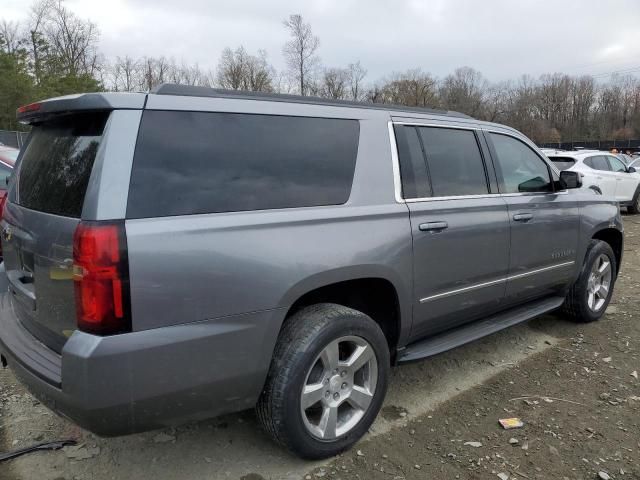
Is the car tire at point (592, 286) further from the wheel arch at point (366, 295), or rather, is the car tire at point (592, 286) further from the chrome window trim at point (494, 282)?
the wheel arch at point (366, 295)

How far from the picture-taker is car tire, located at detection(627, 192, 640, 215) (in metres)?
13.7

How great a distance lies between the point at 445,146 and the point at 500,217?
2.15 feet

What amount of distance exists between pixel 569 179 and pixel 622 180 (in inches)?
409

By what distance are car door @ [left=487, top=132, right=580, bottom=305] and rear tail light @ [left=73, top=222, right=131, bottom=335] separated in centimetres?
276

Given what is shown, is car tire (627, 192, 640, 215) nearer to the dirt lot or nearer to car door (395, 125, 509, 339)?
the dirt lot

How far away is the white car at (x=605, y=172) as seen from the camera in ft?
40.7

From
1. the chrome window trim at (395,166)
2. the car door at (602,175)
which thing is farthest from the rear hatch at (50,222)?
the car door at (602,175)

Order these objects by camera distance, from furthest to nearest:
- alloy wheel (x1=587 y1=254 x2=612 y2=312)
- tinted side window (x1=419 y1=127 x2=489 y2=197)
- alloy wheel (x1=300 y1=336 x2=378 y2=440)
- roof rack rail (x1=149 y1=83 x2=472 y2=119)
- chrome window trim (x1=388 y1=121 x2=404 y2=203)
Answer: alloy wheel (x1=587 y1=254 x2=612 y2=312)
tinted side window (x1=419 y1=127 x2=489 y2=197)
chrome window trim (x1=388 y1=121 x2=404 y2=203)
alloy wheel (x1=300 y1=336 x2=378 y2=440)
roof rack rail (x1=149 y1=83 x2=472 y2=119)

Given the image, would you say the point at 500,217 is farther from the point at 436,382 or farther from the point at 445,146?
the point at 436,382

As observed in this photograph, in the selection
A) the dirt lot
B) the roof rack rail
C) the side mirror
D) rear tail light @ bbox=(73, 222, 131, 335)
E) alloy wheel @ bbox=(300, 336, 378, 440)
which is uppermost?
the roof rack rail

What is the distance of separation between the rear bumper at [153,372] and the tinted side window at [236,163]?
52 centimetres

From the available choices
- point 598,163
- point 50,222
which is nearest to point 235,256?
point 50,222

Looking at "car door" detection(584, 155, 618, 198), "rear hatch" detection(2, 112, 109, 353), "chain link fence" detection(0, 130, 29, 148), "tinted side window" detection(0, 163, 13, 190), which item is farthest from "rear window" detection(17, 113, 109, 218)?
"chain link fence" detection(0, 130, 29, 148)

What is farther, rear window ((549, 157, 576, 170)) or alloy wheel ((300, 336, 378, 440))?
rear window ((549, 157, 576, 170))
